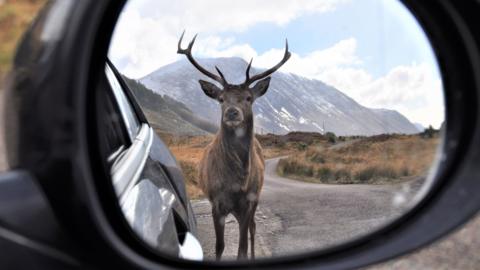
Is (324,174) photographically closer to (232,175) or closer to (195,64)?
(195,64)

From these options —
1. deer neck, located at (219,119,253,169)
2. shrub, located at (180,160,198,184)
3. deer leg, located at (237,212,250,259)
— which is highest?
shrub, located at (180,160,198,184)

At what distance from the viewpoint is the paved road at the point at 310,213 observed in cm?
209

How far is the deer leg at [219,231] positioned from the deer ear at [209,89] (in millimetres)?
789

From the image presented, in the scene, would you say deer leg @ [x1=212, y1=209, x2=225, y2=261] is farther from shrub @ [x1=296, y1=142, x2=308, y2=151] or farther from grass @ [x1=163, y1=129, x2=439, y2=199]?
shrub @ [x1=296, y1=142, x2=308, y2=151]

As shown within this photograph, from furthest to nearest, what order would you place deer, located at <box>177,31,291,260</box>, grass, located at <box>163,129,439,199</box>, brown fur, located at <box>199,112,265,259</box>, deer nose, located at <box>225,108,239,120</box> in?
brown fur, located at <box>199,112,265,259</box> → deer nose, located at <box>225,108,239,120</box> → deer, located at <box>177,31,291,260</box> → grass, located at <box>163,129,439,199</box>

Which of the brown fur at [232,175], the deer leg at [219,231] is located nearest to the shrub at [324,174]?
the deer leg at [219,231]

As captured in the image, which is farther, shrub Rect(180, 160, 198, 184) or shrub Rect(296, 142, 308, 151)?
shrub Rect(180, 160, 198, 184)

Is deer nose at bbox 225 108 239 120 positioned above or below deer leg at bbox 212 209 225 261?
above

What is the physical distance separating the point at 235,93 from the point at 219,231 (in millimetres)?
834

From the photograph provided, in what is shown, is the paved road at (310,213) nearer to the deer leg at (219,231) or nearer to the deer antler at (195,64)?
the deer leg at (219,231)

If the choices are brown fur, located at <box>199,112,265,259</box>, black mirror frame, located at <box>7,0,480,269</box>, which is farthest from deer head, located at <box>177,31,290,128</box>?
black mirror frame, located at <box>7,0,480,269</box>

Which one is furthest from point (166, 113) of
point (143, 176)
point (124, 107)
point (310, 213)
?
point (310, 213)

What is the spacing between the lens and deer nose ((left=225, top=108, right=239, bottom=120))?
12.6ft

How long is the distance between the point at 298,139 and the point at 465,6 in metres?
1.32
